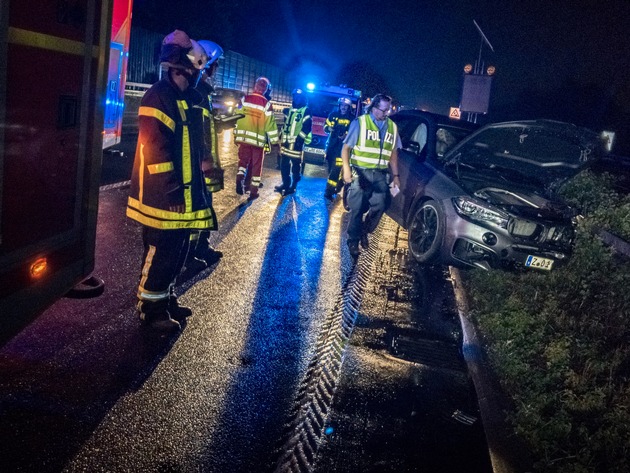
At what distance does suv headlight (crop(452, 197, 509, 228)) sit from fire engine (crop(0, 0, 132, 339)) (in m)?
3.68

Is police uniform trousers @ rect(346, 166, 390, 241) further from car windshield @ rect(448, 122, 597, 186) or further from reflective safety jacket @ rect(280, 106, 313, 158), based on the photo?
reflective safety jacket @ rect(280, 106, 313, 158)

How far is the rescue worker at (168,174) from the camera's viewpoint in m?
3.09

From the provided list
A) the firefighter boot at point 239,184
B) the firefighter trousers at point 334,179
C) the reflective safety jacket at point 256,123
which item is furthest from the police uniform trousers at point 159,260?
the firefighter trousers at point 334,179

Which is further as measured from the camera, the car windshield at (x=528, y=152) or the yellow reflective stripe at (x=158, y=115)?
the car windshield at (x=528, y=152)

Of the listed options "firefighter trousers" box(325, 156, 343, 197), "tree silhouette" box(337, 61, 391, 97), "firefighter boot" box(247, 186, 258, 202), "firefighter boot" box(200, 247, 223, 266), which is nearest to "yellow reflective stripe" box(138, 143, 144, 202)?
"firefighter boot" box(200, 247, 223, 266)

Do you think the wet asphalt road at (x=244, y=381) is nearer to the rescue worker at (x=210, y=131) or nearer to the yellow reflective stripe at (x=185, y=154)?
the rescue worker at (x=210, y=131)

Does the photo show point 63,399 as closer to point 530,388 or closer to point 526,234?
point 530,388

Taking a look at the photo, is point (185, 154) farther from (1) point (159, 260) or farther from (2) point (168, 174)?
(1) point (159, 260)

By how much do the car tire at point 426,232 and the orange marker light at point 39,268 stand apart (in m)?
4.00

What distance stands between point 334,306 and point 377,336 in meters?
0.61

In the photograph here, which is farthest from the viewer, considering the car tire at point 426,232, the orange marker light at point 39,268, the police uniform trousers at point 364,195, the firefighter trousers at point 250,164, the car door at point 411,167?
the firefighter trousers at point 250,164

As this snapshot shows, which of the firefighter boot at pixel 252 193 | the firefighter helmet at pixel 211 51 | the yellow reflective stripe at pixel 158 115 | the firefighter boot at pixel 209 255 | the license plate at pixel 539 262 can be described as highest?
the firefighter helmet at pixel 211 51

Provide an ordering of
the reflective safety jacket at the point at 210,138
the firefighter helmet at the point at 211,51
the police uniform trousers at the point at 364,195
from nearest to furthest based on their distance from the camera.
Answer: the reflective safety jacket at the point at 210,138, the firefighter helmet at the point at 211,51, the police uniform trousers at the point at 364,195

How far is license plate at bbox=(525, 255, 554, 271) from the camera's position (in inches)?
190
